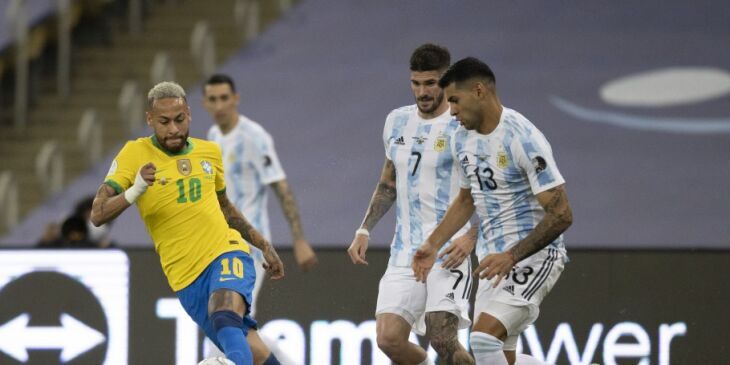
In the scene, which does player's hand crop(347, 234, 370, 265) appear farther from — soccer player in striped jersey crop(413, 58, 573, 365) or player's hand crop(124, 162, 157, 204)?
player's hand crop(124, 162, 157, 204)

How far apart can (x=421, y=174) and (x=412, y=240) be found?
370 millimetres

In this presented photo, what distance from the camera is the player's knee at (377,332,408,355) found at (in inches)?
309

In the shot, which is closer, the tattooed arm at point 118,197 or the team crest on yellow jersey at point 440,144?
the tattooed arm at point 118,197

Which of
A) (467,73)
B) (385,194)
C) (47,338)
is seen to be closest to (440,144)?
(385,194)

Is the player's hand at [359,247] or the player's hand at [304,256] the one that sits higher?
the player's hand at [359,247]

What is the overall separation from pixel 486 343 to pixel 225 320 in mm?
1315

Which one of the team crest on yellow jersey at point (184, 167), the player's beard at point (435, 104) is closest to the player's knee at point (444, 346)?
the player's beard at point (435, 104)

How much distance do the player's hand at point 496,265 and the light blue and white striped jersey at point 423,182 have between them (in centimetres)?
99

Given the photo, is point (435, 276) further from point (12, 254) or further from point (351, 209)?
point (351, 209)

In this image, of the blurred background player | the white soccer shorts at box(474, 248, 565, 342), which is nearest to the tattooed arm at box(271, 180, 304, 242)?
the blurred background player

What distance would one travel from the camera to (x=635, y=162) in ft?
51.9

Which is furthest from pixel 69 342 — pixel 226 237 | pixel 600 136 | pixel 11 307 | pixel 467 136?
pixel 600 136

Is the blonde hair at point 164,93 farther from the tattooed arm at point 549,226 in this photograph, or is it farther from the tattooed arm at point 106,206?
the tattooed arm at point 549,226

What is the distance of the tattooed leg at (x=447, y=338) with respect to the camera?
7.62 meters
